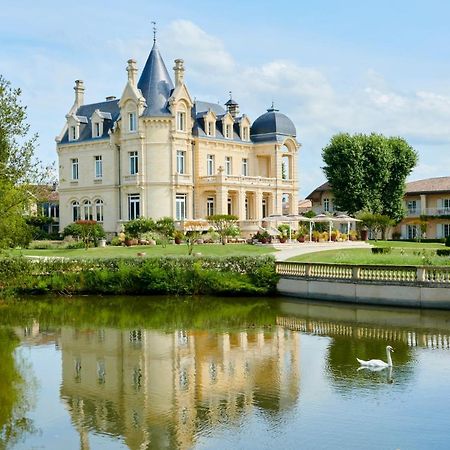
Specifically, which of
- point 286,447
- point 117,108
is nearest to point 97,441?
point 286,447

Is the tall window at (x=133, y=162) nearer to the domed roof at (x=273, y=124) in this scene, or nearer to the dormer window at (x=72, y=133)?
the dormer window at (x=72, y=133)

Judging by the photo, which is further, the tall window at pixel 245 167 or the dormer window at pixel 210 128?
the tall window at pixel 245 167

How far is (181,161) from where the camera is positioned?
56.4 m

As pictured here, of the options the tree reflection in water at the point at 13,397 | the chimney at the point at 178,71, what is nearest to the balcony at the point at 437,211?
the chimney at the point at 178,71

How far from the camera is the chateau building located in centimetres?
5509

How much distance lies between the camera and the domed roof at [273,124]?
61719 mm

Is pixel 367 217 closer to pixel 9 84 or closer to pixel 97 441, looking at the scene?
pixel 9 84

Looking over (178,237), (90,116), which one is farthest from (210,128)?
(178,237)

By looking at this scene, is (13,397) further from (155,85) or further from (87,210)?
(87,210)

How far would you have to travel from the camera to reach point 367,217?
5759cm

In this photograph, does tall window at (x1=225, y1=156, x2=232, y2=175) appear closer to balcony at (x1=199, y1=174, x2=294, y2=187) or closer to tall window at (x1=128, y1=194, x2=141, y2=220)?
balcony at (x1=199, y1=174, x2=294, y2=187)

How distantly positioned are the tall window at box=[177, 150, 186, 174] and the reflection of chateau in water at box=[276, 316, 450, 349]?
32579 mm

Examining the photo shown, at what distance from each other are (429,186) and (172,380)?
5860 centimetres

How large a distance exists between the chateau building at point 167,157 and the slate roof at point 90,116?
84mm
